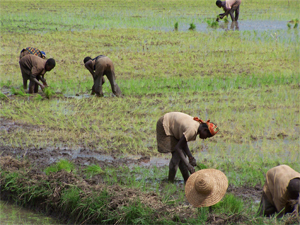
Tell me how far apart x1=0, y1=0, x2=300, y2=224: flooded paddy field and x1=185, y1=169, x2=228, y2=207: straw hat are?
0.67 feet

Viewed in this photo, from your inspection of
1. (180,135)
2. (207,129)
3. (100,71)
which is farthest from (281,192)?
(100,71)

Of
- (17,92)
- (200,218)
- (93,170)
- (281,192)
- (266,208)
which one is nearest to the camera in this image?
(281,192)

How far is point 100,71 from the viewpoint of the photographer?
857cm

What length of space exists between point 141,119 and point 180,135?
101 inches

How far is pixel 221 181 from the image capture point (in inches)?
162

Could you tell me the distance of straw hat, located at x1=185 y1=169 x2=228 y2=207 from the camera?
13.2 ft

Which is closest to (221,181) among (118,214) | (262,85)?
(118,214)

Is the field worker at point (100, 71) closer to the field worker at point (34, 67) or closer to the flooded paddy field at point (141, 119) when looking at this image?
the flooded paddy field at point (141, 119)

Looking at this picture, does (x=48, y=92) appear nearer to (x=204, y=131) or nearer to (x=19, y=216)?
(x=19, y=216)

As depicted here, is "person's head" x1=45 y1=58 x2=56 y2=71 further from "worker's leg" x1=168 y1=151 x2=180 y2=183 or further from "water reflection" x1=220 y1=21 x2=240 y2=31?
"water reflection" x1=220 y1=21 x2=240 y2=31

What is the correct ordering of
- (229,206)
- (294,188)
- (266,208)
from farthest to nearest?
(229,206) → (266,208) → (294,188)

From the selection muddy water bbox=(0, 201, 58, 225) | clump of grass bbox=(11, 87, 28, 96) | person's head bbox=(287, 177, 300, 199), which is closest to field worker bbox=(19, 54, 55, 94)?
clump of grass bbox=(11, 87, 28, 96)

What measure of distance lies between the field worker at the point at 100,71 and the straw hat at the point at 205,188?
4849 millimetres

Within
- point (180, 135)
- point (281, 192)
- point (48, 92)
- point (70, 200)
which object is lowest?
point (70, 200)
